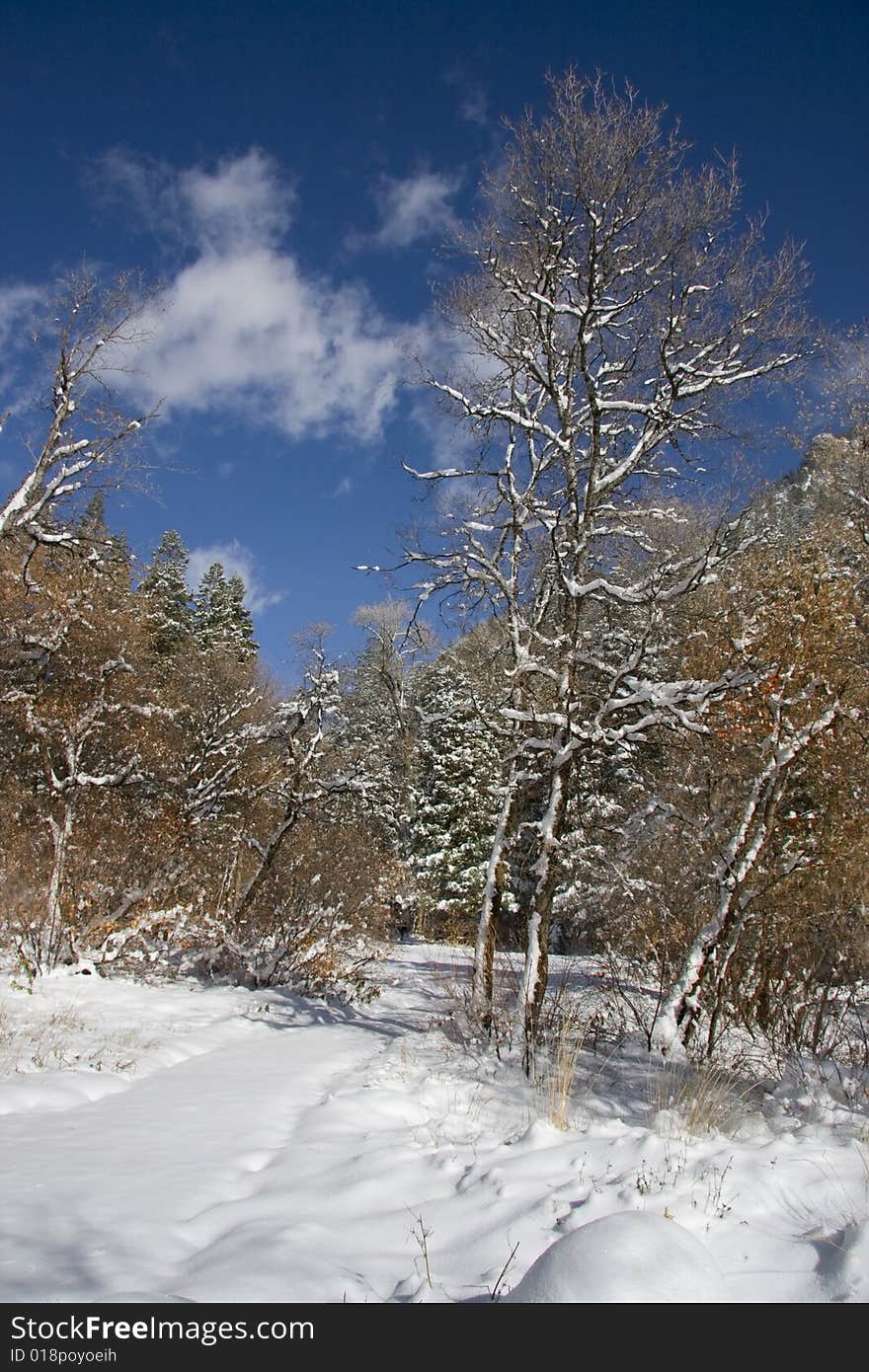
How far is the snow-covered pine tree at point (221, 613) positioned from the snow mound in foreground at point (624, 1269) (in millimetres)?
Result: 36794

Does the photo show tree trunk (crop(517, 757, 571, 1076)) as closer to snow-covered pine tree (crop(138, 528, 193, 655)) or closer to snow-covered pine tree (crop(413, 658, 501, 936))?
snow-covered pine tree (crop(413, 658, 501, 936))

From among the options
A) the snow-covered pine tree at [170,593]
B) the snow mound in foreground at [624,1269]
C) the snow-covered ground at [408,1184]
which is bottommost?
the snow-covered ground at [408,1184]

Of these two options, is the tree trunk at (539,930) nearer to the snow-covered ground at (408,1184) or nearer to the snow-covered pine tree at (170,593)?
the snow-covered ground at (408,1184)

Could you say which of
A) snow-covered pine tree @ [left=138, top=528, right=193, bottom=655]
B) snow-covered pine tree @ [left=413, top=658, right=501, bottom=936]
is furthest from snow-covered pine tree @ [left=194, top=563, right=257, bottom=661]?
snow-covered pine tree @ [left=413, top=658, right=501, bottom=936]

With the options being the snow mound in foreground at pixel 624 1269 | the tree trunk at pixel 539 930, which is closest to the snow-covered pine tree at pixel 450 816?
the tree trunk at pixel 539 930

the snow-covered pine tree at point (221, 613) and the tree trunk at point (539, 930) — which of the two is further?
the snow-covered pine tree at point (221, 613)

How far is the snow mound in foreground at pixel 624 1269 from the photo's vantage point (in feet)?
6.25

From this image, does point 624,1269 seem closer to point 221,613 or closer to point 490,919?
point 490,919

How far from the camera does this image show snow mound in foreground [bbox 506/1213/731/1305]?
1905 mm

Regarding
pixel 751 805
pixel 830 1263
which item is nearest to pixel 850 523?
pixel 751 805

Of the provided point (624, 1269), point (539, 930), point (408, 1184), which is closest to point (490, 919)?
point (539, 930)

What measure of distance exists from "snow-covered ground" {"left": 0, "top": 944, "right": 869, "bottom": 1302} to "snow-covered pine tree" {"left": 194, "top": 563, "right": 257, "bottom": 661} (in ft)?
109

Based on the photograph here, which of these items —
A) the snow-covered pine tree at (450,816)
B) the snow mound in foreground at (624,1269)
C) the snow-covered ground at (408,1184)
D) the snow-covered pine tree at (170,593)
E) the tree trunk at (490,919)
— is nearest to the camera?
the snow mound in foreground at (624,1269)
